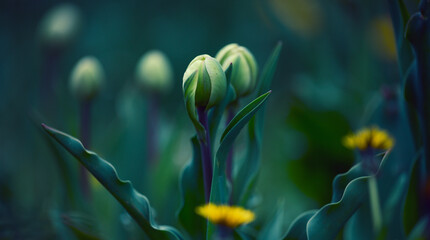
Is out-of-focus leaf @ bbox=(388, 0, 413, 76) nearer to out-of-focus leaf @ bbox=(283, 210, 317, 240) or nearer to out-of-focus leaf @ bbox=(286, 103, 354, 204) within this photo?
out-of-focus leaf @ bbox=(283, 210, 317, 240)

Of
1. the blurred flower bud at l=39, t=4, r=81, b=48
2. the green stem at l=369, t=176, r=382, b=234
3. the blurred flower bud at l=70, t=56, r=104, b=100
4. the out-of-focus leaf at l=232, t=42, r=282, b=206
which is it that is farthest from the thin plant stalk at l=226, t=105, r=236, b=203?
the blurred flower bud at l=39, t=4, r=81, b=48

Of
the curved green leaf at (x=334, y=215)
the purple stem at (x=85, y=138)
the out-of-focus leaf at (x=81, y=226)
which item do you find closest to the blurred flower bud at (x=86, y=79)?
the purple stem at (x=85, y=138)

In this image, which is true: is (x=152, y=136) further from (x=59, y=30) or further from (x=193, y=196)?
(x=59, y=30)

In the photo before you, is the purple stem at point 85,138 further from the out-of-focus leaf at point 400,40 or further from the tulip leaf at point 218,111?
the out-of-focus leaf at point 400,40

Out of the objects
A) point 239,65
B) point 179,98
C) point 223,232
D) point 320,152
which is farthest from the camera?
point 179,98

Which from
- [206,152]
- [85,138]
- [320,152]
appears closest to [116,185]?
[206,152]

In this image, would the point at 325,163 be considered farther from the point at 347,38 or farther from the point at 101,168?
the point at 101,168
